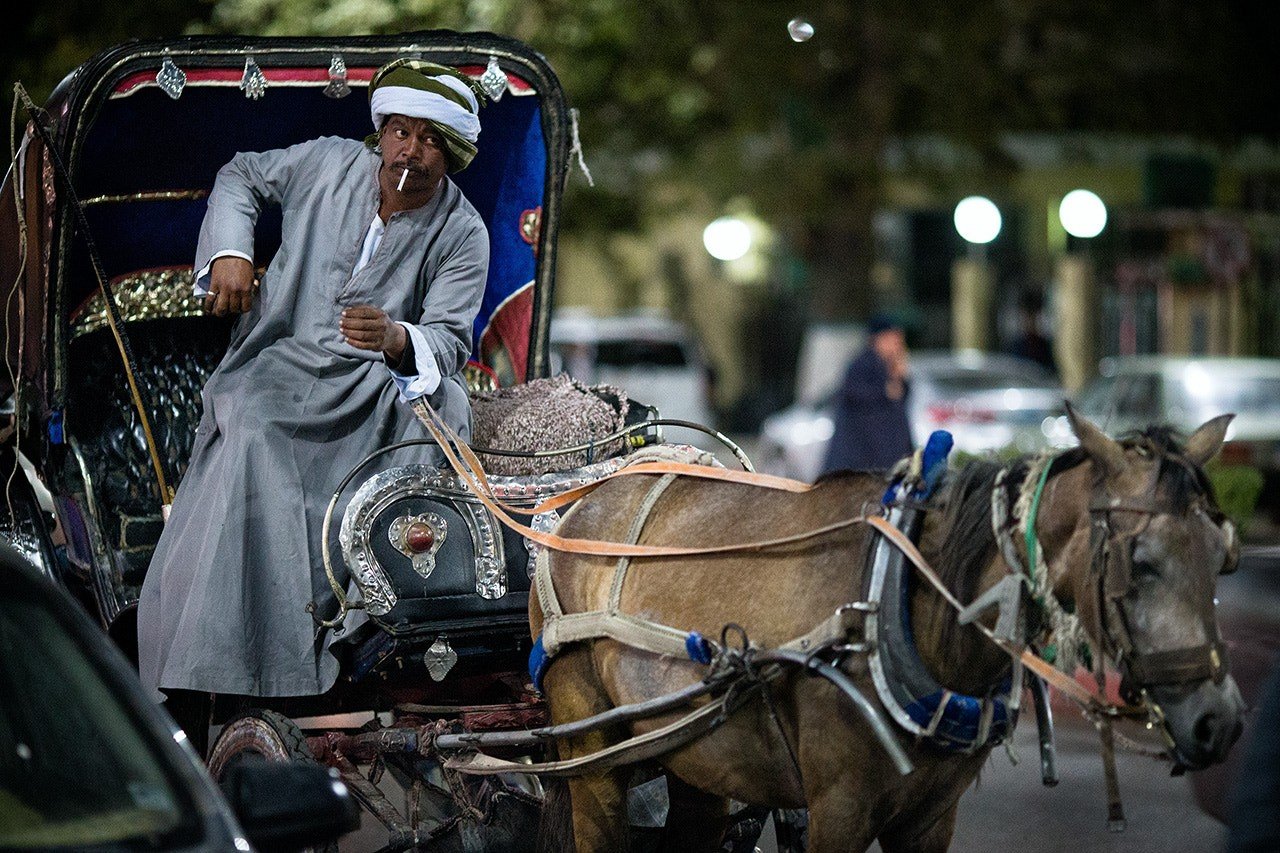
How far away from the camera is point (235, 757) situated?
16.0ft

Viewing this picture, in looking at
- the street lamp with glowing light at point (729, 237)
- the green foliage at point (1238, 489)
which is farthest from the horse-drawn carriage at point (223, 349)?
the street lamp with glowing light at point (729, 237)

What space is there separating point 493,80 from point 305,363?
1.23 metres

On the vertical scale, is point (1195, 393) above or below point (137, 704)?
below

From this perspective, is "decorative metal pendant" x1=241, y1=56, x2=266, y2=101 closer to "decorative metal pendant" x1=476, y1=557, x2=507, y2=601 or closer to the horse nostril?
"decorative metal pendant" x1=476, y1=557, x2=507, y2=601

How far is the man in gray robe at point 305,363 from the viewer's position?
4.92 m

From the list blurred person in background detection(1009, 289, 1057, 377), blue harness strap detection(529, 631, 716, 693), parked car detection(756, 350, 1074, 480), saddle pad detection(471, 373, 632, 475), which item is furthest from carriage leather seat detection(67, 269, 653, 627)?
blurred person in background detection(1009, 289, 1057, 377)

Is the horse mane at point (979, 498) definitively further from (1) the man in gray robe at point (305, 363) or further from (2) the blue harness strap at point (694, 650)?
(1) the man in gray robe at point (305, 363)

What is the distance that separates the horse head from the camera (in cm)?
339

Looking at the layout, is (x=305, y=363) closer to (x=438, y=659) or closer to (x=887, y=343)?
(x=438, y=659)

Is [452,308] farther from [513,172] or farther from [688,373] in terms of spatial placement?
[688,373]

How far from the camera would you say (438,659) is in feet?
16.0

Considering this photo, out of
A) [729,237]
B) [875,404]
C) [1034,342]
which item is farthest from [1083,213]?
[875,404]

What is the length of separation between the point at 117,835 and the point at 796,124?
1782 centimetres

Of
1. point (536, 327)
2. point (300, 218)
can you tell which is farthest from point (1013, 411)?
point (300, 218)
